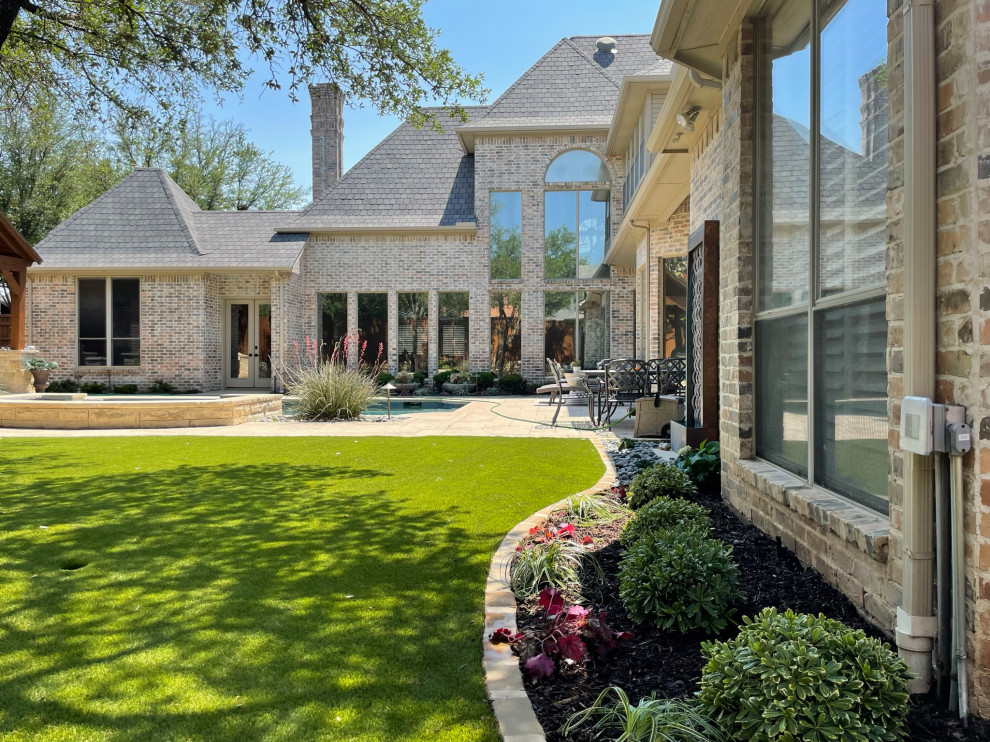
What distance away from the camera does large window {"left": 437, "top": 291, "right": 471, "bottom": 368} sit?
18781mm

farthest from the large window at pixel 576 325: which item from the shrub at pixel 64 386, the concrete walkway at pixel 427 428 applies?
the shrub at pixel 64 386

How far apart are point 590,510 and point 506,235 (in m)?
15.1

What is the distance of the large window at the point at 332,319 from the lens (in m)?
19.2

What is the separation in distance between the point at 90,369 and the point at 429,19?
46.2 feet

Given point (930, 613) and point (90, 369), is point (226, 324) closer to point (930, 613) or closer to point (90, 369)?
point (90, 369)

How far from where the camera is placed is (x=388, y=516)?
179 inches

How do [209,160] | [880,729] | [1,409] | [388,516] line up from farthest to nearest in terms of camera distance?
[209,160] < [1,409] < [388,516] < [880,729]

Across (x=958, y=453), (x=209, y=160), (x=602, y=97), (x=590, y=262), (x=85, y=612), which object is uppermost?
(x=209, y=160)

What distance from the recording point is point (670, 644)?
250 centimetres

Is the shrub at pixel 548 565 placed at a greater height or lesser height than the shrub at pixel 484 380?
lesser

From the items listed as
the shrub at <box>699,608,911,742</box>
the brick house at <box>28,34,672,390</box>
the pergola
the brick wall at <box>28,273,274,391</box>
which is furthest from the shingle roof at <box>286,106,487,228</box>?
the shrub at <box>699,608,911,742</box>

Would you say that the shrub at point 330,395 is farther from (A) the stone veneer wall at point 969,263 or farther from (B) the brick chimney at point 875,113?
(A) the stone veneer wall at point 969,263

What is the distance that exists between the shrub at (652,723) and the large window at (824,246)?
1147 mm

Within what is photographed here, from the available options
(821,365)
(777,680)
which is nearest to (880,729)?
(777,680)
